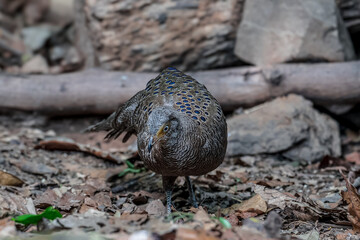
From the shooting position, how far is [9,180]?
16.4 ft

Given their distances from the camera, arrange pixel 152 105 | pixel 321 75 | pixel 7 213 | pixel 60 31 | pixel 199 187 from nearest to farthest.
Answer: pixel 7 213
pixel 152 105
pixel 199 187
pixel 321 75
pixel 60 31

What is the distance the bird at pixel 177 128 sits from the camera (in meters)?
4.02

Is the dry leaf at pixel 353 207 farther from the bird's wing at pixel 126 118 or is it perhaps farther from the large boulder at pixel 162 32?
the large boulder at pixel 162 32

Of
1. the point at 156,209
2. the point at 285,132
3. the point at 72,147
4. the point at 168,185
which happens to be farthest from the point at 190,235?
the point at 285,132

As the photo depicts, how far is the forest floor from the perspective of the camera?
3217 mm

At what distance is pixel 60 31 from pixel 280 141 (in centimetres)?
543

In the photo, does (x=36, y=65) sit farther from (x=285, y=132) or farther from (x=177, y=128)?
(x=177, y=128)

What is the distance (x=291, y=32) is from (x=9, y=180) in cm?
455

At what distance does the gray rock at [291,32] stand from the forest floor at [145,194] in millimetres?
1529

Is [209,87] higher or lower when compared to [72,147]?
higher

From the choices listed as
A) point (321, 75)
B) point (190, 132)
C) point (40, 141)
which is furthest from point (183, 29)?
point (190, 132)

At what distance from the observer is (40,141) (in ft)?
22.6

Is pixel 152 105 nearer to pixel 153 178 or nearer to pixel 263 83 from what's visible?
pixel 153 178

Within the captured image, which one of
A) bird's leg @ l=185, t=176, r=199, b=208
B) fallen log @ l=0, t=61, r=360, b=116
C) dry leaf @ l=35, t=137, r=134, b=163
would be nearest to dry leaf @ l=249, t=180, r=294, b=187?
bird's leg @ l=185, t=176, r=199, b=208
